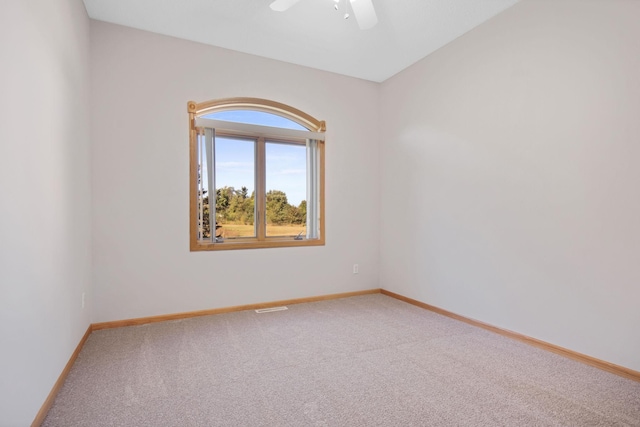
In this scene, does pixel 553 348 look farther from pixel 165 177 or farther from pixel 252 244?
pixel 165 177

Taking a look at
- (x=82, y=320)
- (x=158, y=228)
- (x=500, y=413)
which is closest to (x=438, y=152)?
(x=500, y=413)

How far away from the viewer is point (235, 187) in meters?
3.65

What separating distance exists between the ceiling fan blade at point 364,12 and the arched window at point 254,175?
1.46m

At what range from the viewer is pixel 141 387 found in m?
1.97

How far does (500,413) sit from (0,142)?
2.64 m

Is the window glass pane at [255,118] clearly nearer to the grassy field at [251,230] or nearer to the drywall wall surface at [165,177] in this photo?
the drywall wall surface at [165,177]

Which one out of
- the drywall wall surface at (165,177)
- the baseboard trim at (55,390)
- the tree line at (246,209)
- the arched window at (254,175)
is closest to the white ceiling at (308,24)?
the drywall wall surface at (165,177)

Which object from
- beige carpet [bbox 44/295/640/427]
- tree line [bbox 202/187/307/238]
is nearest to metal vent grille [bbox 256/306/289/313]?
beige carpet [bbox 44/295/640/427]

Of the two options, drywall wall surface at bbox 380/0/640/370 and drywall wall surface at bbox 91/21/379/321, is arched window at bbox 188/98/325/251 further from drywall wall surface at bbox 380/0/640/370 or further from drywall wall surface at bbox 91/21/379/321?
drywall wall surface at bbox 380/0/640/370

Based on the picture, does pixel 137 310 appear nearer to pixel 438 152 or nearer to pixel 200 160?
pixel 200 160

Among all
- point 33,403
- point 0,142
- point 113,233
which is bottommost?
point 33,403

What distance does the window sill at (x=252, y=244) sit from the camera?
11.0 ft

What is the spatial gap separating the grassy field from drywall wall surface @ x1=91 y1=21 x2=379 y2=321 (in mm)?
246

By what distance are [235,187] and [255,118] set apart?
0.83 metres
